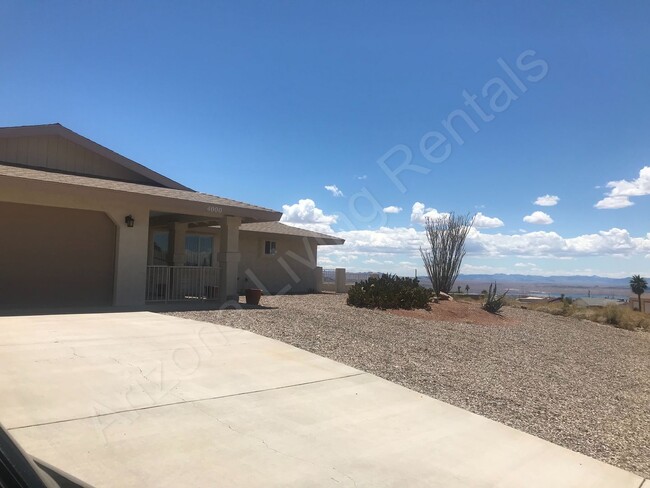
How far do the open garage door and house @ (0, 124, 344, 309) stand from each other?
24 mm

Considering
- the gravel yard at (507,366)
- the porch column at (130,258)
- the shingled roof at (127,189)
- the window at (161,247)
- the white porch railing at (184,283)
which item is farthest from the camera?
the window at (161,247)

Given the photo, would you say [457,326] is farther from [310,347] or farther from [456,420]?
[456,420]

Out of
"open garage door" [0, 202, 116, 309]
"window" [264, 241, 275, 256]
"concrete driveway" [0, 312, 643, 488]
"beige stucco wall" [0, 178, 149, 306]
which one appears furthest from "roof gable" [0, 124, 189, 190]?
"concrete driveway" [0, 312, 643, 488]

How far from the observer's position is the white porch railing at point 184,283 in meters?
15.4

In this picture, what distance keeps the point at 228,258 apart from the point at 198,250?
5815mm

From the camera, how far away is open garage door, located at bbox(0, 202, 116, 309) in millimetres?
13055

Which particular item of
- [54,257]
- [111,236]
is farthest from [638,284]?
[54,257]

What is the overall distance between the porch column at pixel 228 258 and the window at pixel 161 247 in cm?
491

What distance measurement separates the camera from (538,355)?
36.4 ft

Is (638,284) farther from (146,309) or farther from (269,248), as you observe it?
(146,309)

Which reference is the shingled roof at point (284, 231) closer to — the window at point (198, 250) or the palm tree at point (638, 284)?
the window at point (198, 250)

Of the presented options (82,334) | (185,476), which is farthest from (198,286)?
(185,476)

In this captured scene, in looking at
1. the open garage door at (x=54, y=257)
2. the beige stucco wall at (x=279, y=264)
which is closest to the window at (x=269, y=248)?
the beige stucco wall at (x=279, y=264)

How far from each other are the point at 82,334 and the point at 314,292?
16840 mm
